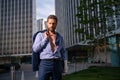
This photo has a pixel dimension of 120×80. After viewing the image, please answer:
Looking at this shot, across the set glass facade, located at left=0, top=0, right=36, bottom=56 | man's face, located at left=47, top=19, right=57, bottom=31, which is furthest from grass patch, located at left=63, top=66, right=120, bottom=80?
glass facade, located at left=0, top=0, right=36, bottom=56

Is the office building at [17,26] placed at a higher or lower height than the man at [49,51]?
higher

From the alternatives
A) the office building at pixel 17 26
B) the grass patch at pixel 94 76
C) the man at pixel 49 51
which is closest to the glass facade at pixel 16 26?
the office building at pixel 17 26

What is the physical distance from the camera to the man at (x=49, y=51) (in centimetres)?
365

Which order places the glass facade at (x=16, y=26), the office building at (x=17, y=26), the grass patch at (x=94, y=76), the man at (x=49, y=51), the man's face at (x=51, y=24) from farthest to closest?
the glass facade at (x=16, y=26), the office building at (x=17, y=26), the grass patch at (x=94, y=76), the man's face at (x=51, y=24), the man at (x=49, y=51)

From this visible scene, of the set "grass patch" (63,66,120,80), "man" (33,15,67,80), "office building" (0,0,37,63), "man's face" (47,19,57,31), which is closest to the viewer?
"man" (33,15,67,80)

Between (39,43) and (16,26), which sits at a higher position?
(16,26)

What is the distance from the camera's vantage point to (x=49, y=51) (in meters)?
3.77

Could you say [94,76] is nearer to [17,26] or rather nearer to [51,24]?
[51,24]

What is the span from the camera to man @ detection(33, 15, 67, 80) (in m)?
3.65

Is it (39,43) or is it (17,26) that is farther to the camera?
(17,26)

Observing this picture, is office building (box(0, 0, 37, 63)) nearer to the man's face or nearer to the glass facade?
the glass facade

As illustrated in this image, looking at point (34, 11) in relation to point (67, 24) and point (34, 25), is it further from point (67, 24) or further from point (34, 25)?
point (67, 24)

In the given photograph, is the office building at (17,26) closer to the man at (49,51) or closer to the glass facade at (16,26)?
the glass facade at (16,26)

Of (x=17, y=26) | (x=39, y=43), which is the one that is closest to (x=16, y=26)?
(x=17, y=26)
